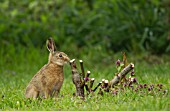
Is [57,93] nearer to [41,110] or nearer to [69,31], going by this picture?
[41,110]

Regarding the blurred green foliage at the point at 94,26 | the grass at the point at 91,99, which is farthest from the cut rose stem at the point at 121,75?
the blurred green foliage at the point at 94,26

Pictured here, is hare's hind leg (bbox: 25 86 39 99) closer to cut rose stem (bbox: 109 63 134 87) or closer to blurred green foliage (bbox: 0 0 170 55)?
cut rose stem (bbox: 109 63 134 87)

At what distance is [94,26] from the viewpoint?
14.6 metres

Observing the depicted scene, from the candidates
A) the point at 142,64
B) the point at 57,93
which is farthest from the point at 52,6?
the point at 57,93

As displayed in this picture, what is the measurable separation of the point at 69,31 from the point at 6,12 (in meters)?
2.09

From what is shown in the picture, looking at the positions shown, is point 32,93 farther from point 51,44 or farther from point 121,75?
point 121,75

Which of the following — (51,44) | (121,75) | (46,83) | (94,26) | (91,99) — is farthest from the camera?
(94,26)

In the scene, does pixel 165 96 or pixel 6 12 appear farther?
pixel 6 12

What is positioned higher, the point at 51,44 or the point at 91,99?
the point at 51,44

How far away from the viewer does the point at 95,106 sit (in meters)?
6.91

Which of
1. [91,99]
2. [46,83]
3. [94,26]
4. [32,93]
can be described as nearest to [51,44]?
[46,83]

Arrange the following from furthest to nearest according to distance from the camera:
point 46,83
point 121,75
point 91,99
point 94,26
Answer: point 94,26
point 121,75
point 46,83
point 91,99

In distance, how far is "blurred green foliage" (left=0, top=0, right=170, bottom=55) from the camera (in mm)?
13602

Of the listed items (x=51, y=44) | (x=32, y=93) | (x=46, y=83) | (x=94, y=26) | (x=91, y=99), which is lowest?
(x=91, y=99)
